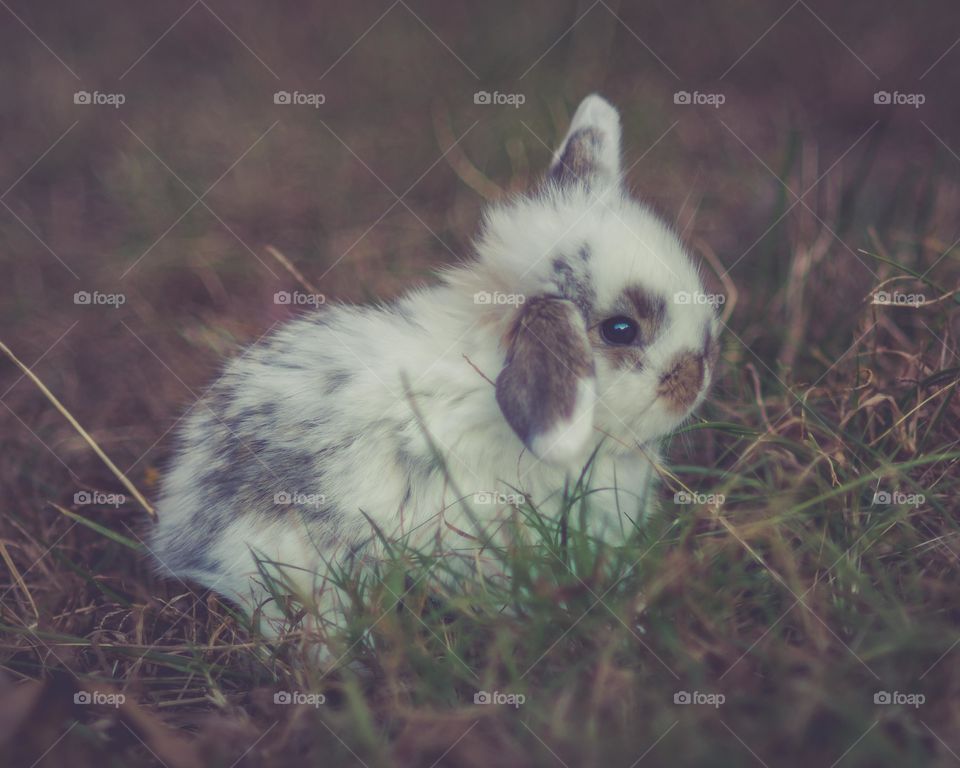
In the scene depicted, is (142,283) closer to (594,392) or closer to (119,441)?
(119,441)

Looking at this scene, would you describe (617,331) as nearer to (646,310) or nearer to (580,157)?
(646,310)
